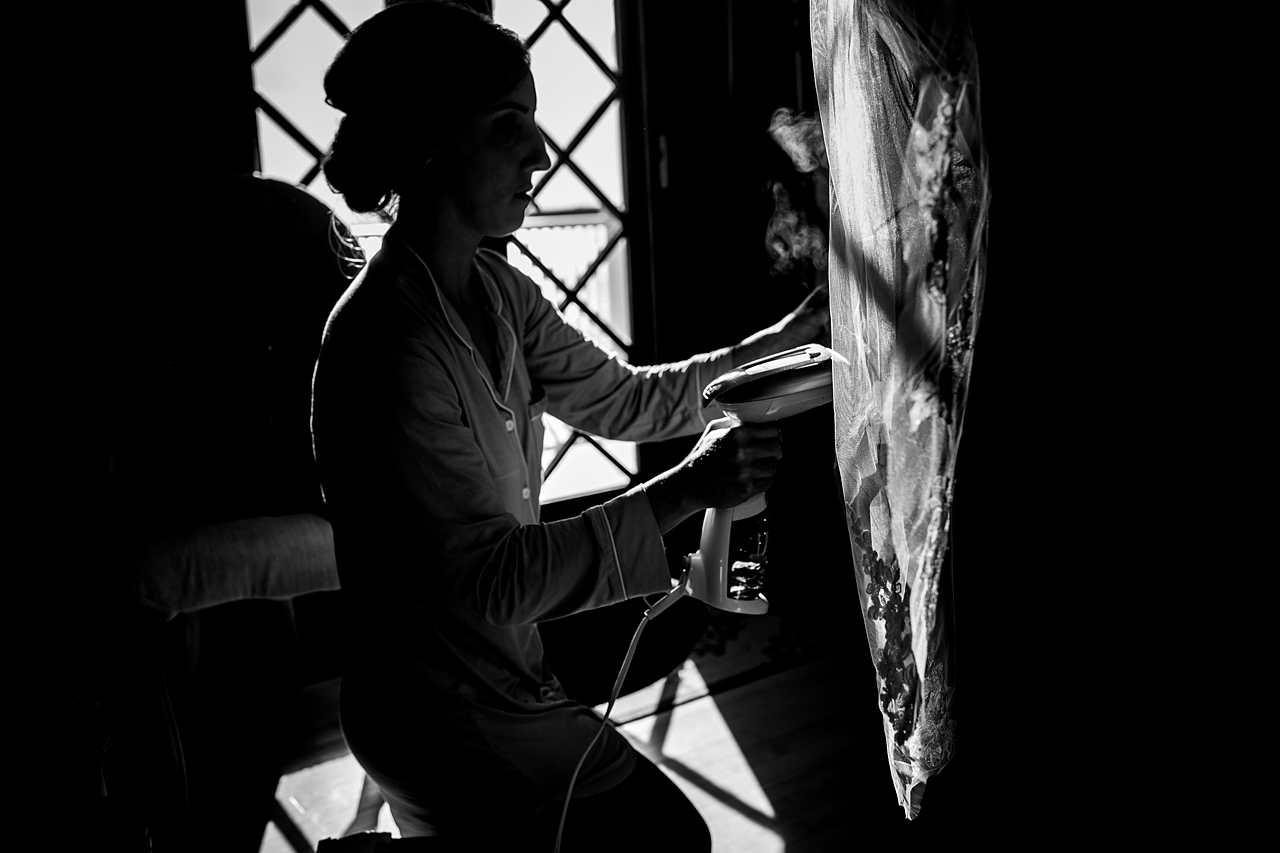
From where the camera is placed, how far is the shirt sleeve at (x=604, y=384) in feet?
4.10

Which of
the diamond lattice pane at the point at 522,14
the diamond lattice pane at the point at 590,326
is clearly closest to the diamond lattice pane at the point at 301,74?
the diamond lattice pane at the point at 522,14

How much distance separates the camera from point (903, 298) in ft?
2.38

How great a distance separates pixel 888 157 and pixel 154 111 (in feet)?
5.30

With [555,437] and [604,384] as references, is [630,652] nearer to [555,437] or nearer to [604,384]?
[604,384]

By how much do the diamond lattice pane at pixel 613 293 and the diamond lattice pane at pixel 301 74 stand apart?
811mm

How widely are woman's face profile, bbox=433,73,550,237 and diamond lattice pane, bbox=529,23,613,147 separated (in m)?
1.44

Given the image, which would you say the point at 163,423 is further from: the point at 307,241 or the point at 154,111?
the point at 154,111

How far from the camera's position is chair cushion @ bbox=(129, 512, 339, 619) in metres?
1.36

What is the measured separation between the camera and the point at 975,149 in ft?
2.24

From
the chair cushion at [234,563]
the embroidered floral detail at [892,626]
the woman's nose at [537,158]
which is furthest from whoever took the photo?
the chair cushion at [234,563]

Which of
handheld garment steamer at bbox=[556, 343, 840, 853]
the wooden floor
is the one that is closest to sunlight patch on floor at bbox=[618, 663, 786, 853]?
the wooden floor

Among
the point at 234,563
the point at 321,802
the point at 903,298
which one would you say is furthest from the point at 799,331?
the point at 321,802

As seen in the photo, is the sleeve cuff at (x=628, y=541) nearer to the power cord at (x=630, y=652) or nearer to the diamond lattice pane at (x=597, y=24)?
the power cord at (x=630, y=652)

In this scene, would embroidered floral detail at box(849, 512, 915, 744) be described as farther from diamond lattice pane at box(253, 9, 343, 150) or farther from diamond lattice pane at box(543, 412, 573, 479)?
diamond lattice pane at box(543, 412, 573, 479)
